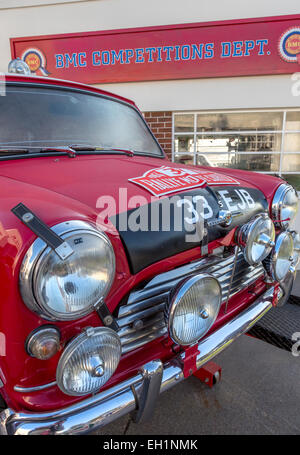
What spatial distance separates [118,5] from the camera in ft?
15.4

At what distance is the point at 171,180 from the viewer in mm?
1562

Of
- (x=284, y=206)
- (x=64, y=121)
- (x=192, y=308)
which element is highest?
(x=64, y=121)

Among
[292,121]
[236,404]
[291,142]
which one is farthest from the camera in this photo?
[291,142]

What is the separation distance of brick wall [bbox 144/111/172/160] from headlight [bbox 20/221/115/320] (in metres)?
4.36

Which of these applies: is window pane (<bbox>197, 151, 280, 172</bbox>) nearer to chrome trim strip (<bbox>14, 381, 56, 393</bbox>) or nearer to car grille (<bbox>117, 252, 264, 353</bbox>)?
car grille (<bbox>117, 252, 264, 353</bbox>)

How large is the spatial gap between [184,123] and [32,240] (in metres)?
4.61

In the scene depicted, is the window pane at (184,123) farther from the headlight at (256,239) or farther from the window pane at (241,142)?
the headlight at (256,239)

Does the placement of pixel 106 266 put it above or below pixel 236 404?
above

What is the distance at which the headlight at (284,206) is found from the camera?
74.9 inches

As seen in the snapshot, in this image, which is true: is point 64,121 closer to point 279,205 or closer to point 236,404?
point 279,205

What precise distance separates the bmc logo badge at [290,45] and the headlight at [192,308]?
178 inches

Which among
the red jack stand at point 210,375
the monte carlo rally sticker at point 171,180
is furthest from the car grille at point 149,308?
the red jack stand at point 210,375

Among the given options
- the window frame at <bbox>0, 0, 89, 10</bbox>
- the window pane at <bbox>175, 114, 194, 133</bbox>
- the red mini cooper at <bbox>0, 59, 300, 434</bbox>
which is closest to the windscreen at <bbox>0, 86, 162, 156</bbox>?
the red mini cooper at <bbox>0, 59, 300, 434</bbox>

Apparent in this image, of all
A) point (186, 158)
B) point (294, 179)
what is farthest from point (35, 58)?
point (294, 179)
